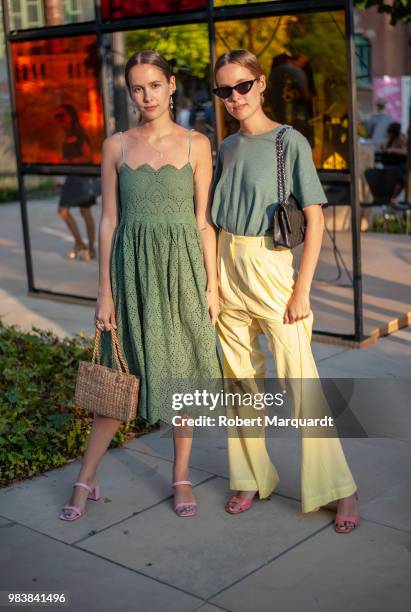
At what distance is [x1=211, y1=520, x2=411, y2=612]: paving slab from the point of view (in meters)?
3.51

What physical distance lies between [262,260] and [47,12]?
17.4 feet

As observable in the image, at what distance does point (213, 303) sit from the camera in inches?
164

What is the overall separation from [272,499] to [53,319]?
433 centimetres

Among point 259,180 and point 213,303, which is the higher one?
point 259,180

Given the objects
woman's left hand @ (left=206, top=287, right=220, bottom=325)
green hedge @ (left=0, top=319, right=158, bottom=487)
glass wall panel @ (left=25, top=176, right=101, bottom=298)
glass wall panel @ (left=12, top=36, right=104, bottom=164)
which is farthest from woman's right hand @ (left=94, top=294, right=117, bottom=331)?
glass wall panel @ (left=25, top=176, right=101, bottom=298)

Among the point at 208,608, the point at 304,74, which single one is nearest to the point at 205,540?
the point at 208,608

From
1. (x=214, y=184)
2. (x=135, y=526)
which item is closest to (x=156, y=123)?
(x=214, y=184)

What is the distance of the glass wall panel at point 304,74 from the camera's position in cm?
708

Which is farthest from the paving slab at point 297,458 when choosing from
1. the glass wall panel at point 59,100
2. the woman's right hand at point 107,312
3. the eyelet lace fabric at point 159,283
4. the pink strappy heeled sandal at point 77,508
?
the glass wall panel at point 59,100

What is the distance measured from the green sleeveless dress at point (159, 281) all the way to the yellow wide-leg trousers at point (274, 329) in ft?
0.34

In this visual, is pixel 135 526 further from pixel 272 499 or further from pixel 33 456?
pixel 33 456

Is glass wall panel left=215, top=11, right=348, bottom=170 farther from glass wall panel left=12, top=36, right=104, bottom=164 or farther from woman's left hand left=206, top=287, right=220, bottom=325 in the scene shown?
woman's left hand left=206, top=287, right=220, bottom=325

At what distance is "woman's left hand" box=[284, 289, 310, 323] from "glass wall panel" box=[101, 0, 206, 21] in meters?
4.05

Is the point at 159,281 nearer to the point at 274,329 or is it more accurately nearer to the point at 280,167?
the point at 274,329
